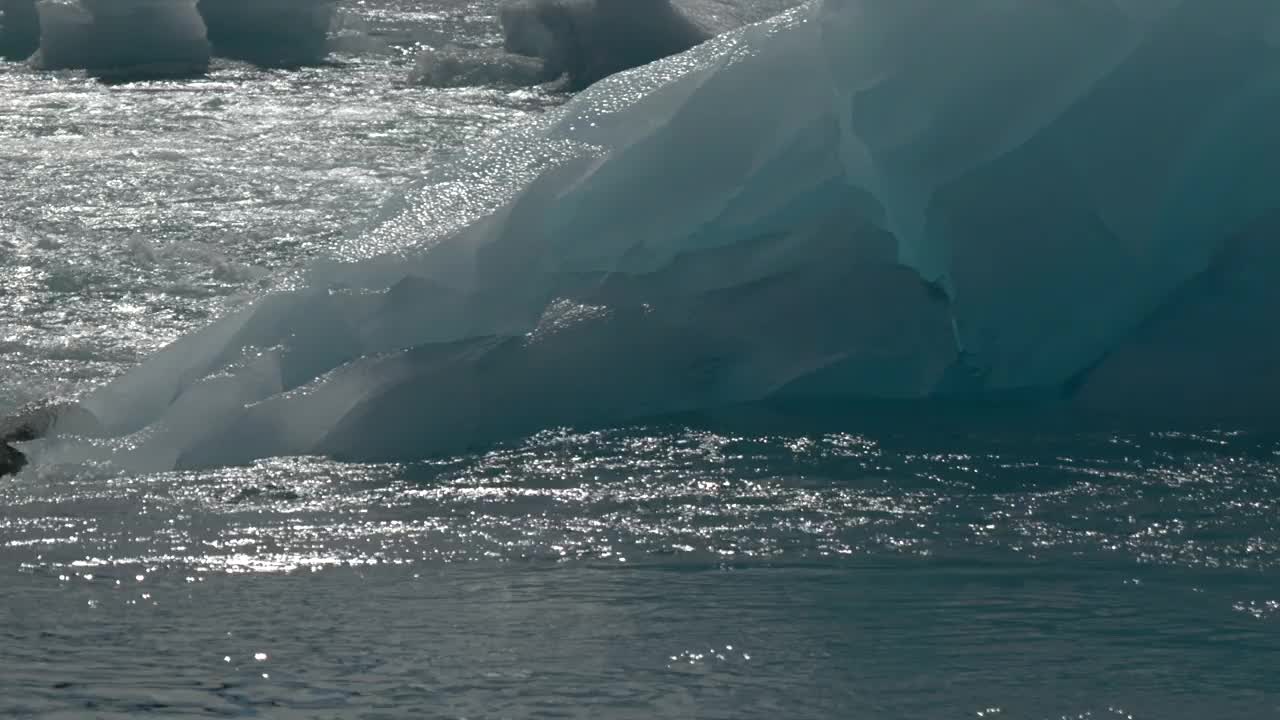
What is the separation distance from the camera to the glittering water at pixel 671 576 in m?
2.66

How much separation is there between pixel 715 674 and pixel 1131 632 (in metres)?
0.74

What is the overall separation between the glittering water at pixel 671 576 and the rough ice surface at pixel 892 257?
0.31 meters

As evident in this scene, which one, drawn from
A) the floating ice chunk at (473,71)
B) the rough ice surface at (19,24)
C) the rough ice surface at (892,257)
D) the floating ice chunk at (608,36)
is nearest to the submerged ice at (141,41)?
the rough ice surface at (19,24)

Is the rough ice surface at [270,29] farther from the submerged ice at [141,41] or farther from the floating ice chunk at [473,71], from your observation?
the floating ice chunk at [473,71]

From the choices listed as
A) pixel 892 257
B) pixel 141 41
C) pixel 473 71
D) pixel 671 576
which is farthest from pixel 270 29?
pixel 671 576

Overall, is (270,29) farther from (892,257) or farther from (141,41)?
(892,257)

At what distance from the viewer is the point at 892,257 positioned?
473cm

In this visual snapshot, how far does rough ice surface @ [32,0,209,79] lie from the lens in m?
11.1

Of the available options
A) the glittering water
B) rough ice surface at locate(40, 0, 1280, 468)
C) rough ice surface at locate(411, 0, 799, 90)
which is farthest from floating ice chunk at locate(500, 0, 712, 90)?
rough ice surface at locate(40, 0, 1280, 468)

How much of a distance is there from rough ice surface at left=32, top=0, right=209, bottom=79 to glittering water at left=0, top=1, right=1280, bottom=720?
616 centimetres

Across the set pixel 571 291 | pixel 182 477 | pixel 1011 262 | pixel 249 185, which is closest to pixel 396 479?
pixel 182 477

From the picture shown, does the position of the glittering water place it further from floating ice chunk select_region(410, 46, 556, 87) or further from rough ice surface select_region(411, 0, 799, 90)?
rough ice surface select_region(411, 0, 799, 90)

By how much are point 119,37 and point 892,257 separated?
26.0ft

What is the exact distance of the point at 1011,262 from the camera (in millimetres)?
4715
